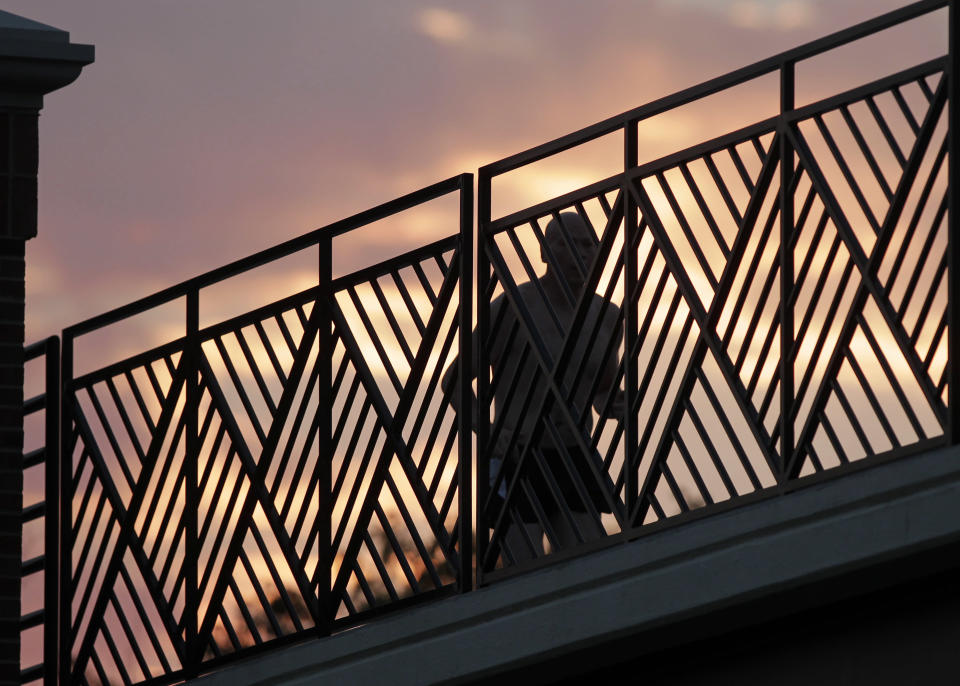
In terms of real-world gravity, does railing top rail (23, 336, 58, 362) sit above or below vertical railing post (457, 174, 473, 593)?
above

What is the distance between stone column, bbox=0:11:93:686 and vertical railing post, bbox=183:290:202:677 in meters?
0.72

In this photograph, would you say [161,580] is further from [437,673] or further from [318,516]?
[437,673]

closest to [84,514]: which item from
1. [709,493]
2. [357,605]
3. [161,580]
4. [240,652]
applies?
[161,580]

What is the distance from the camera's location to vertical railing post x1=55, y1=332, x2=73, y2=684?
8.23 meters

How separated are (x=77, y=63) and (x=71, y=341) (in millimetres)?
1804

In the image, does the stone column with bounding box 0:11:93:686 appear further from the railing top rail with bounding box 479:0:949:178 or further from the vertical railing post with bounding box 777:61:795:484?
the vertical railing post with bounding box 777:61:795:484

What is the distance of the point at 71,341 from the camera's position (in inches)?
331

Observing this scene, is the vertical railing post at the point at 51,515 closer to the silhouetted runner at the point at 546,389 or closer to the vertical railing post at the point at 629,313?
the silhouetted runner at the point at 546,389

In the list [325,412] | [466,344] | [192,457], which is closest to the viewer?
[466,344]

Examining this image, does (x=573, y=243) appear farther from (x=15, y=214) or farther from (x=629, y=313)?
(x=15, y=214)

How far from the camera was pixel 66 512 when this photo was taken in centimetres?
843

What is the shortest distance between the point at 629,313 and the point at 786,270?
62 cm

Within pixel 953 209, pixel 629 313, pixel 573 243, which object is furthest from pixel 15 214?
pixel 953 209

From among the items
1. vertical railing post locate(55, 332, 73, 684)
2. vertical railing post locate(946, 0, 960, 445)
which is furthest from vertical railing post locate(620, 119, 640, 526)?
vertical railing post locate(55, 332, 73, 684)
